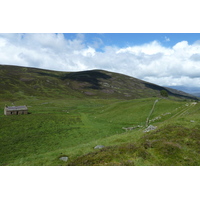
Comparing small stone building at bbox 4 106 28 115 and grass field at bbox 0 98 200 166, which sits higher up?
grass field at bbox 0 98 200 166

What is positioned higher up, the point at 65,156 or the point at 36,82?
the point at 65,156

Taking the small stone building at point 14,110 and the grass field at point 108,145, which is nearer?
the grass field at point 108,145

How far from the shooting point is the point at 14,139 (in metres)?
31.3

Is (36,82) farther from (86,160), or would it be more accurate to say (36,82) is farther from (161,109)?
(86,160)

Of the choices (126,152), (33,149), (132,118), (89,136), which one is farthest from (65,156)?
(132,118)

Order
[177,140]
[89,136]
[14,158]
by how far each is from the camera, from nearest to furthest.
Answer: [177,140] < [14,158] < [89,136]

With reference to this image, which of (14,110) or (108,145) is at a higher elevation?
(108,145)

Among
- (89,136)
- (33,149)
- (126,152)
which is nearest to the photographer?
(126,152)

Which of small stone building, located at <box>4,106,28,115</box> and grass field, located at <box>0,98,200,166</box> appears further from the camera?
small stone building, located at <box>4,106,28,115</box>

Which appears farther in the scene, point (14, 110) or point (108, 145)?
point (14, 110)

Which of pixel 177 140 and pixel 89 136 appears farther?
pixel 89 136

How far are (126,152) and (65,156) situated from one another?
883cm

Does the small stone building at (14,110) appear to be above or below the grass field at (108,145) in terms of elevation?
below

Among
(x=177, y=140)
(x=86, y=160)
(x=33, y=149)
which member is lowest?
(x=33, y=149)
